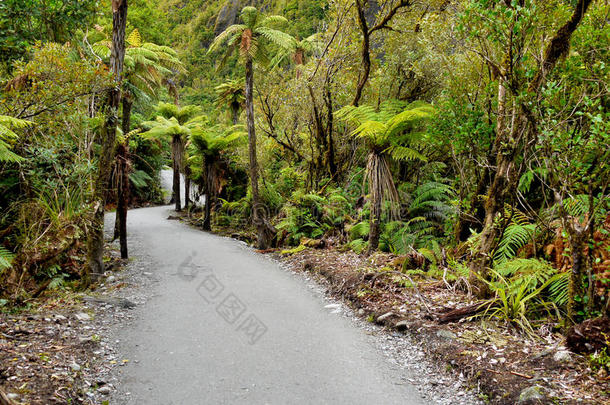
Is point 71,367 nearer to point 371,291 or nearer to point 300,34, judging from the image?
point 371,291

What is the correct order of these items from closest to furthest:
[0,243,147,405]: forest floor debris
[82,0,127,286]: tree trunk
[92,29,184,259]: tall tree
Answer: [0,243,147,405]: forest floor debris, [82,0,127,286]: tree trunk, [92,29,184,259]: tall tree

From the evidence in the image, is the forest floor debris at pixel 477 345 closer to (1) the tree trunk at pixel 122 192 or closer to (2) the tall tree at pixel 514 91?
(2) the tall tree at pixel 514 91

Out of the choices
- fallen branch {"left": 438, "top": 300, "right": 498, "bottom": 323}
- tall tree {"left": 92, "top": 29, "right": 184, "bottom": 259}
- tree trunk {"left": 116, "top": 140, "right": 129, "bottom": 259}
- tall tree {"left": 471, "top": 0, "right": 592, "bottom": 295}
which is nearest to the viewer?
tall tree {"left": 471, "top": 0, "right": 592, "bottom": 295}

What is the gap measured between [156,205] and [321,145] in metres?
18.4

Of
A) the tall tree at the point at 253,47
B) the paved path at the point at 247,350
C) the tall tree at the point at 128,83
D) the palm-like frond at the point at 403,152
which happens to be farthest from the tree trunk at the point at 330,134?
the tall tree at the point at 128,83

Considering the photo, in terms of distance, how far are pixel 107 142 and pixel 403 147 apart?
5357 mm

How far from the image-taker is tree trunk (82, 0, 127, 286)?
21.1ft

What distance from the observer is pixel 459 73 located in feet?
20.5

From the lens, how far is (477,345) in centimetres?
364

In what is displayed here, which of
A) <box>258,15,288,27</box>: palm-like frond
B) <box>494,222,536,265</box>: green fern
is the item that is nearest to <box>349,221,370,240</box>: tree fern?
<box>494,222,536,265</box>: green fern

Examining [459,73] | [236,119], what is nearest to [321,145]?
[459,73]

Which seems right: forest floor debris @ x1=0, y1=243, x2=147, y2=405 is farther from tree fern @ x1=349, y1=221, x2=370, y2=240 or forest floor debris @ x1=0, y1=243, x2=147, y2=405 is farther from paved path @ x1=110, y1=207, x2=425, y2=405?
tree fern @ x1=349, y1=221, x2=370, y2=240

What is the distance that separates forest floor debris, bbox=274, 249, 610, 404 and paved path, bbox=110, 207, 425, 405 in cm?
49

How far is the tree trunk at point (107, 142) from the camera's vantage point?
6.44m
